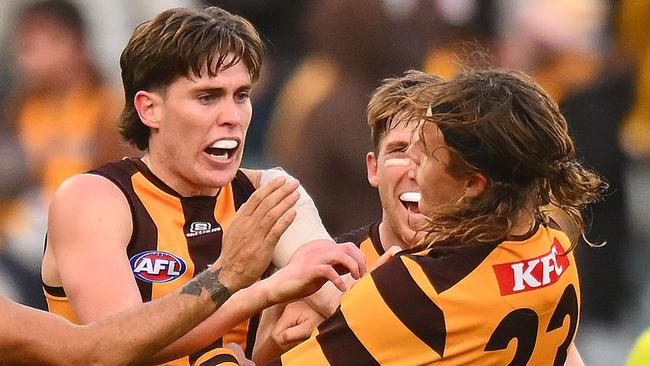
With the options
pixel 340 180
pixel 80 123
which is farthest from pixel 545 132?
pixel 80 123

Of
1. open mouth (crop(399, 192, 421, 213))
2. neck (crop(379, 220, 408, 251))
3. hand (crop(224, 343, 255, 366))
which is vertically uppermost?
open mouth (crop(399, 192, 421, 213))

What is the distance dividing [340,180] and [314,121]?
0.33 meters

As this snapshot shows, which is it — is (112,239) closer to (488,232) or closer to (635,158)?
(488,232)

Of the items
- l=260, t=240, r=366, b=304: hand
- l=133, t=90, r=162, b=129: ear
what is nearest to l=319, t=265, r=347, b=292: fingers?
l=260, t=240, r=366, b=304: hand

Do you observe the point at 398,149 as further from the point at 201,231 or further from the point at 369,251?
the point at 201,231

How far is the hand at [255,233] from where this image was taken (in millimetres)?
3553

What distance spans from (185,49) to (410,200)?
860 mm

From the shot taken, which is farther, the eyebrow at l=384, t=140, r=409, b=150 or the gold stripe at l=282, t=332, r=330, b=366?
the eyebrow at l=384, t=140, r=409, b=150

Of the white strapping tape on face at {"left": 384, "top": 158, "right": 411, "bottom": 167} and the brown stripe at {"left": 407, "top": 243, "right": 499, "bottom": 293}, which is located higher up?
the brown stripe at {"left": 407, "top": 243, "right": 499, "bottom": 293}

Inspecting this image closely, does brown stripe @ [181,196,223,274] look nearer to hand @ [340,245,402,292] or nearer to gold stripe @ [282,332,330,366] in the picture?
hand @ [340,245,402,292]

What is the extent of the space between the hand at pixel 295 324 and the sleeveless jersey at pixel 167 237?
18 centimetres

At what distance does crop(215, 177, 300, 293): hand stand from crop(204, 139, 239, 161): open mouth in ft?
1.65

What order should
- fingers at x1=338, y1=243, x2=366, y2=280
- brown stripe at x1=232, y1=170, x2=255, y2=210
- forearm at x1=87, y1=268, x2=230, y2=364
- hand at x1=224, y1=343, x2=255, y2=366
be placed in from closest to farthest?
forearm at x1=87, y1=268, x2=230, y2=364 < fingers at x1=338, y1=243, x2=366, y2=280 < hand at x1=224, y1=343, x2=255, y2=366 < brown stripe at x1=232, y1=170, x2=255, y2=210

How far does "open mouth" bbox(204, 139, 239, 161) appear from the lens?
4.07 metres
